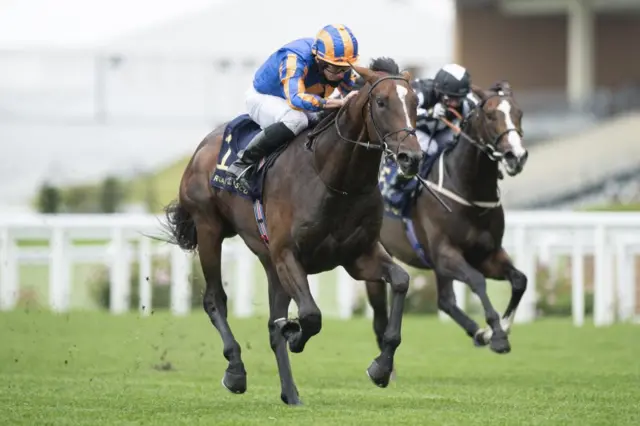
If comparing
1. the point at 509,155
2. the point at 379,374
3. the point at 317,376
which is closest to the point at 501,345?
the point at 509,155

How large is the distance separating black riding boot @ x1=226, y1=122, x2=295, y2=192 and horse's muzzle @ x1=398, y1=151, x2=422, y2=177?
41.9 inches

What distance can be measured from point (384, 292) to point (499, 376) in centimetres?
98

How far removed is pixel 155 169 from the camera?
2556cm

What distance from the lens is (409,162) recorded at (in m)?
6.61

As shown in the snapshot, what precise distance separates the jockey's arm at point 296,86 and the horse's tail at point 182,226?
1.39 meters

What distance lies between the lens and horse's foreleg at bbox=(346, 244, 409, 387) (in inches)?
276

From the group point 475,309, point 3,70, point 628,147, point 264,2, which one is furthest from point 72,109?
point 475,309

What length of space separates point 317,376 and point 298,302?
220cm

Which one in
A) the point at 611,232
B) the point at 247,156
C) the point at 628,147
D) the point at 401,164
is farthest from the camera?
the point at 628,147

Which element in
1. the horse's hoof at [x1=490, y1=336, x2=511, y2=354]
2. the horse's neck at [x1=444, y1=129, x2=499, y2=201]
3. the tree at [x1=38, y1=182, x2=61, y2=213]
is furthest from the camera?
the tree at [x1=38, y1=182, x2=61, y2=213]

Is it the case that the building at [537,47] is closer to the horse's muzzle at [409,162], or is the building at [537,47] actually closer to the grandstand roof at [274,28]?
the grandstand roof at [274,28]

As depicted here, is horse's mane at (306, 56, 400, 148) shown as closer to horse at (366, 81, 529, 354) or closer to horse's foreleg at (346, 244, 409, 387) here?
horse's foreleg at (346, 244, 409, 387)

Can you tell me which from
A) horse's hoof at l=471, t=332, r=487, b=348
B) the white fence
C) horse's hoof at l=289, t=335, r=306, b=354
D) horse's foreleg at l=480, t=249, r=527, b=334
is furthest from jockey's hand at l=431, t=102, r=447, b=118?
the white fence

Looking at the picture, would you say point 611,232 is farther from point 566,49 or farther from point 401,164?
point 566,49
